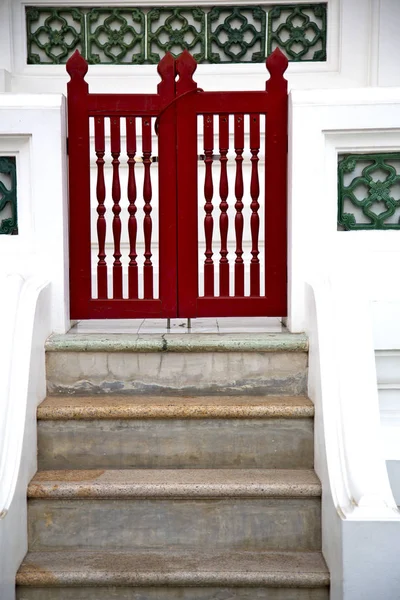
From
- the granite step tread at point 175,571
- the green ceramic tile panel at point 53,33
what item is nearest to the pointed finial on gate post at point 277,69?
the green ceramic tile panel at point 53,33

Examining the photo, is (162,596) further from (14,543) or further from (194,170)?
(194,170)

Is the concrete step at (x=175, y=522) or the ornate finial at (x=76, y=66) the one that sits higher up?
the ornate finial at (x=76, y=66)

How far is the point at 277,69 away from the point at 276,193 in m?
0.58

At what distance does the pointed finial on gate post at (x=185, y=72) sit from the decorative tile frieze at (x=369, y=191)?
0.80 m

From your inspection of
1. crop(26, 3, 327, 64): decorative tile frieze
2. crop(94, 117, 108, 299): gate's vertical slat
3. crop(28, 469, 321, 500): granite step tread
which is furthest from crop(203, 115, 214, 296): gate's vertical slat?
crop(26, 3, 327, 64): decorative tile frieze

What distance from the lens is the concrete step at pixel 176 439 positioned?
2.90m

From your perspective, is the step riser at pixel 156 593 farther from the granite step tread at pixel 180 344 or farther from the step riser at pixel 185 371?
the granite step tread at pixel 180 344

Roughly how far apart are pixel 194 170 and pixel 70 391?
3.94 feet

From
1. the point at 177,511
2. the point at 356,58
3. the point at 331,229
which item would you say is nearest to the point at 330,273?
the point at 331,229

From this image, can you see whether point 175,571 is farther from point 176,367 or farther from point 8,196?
point 8,196

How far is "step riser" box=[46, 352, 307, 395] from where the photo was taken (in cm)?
310

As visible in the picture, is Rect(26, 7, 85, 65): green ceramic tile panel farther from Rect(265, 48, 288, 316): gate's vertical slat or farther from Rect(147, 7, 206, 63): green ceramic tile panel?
Rect(265, 48, 288, 316): gate's vertical slat

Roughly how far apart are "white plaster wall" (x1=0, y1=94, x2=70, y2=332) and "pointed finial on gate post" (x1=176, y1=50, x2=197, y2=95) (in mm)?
560

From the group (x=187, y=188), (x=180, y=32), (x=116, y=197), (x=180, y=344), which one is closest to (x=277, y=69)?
(x=187, y=188)
